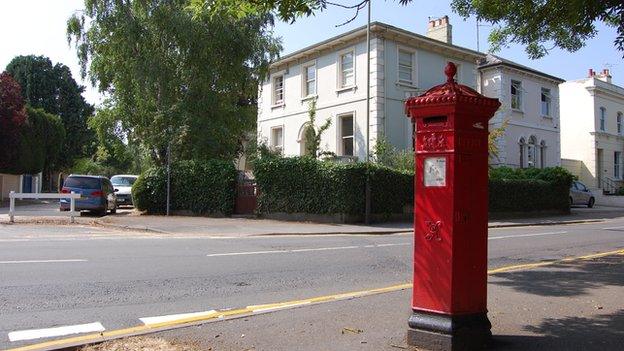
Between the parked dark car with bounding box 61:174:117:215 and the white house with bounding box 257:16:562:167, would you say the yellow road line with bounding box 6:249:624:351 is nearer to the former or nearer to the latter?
the parked dark car with bounding box 61:174:117:215

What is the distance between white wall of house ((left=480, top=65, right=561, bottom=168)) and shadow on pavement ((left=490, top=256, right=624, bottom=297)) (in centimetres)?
2171

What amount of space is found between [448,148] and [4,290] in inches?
236

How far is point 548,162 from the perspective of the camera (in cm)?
3562

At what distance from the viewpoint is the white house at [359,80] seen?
26.7 meters

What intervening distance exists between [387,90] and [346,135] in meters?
3.34

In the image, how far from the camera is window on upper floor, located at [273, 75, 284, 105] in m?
32.8

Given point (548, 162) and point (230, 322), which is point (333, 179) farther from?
point (548, 162)

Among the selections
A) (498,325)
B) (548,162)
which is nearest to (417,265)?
(498,325)

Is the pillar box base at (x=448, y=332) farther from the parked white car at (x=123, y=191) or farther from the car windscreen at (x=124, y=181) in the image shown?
the car windscreen at (x=124, y=181)

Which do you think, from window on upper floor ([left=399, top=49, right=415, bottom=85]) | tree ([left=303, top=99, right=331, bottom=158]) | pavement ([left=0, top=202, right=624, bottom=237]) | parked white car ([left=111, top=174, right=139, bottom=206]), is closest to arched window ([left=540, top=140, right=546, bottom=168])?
window on upper floor ([left=399, top=49, right=415, bottom=85])

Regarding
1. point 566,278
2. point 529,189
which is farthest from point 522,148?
point 566,278

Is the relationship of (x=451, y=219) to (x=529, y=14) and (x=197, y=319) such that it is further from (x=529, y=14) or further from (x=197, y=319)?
(x=529, y=14)

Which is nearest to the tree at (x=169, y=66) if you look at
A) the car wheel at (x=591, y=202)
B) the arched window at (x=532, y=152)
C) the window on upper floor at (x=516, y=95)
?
the window on upper floor at (x=516, y=95)

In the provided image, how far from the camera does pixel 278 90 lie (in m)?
33.3
